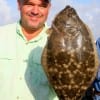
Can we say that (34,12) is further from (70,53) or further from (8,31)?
(70,53)

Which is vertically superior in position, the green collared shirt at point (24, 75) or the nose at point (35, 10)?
the nose at point (35, 10)

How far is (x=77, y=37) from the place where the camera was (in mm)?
3914

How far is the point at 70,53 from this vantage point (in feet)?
12.8

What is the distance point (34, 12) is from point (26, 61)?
49cm

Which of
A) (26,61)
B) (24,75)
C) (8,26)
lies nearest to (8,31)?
(8,26)

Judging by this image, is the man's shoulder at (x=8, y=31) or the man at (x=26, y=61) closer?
the man at (x=26, y=61)

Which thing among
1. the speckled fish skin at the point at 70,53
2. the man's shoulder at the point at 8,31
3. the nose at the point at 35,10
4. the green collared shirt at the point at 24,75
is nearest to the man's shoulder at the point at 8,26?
the man's shoulder at the point at 8,31

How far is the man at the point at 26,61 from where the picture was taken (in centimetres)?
477

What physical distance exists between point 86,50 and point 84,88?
1.06 ft

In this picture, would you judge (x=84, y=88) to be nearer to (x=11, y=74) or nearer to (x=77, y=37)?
(x=77, y=37)

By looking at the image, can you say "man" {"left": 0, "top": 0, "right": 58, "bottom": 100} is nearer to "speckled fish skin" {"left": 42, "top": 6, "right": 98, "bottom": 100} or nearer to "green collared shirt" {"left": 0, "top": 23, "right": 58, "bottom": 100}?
"green collared shirt" {"left": 0, "top": 23, "right": 58, "bottom": 100}

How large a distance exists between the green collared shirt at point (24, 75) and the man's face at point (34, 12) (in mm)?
150

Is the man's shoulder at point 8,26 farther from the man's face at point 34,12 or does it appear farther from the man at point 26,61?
the man's face at point 34,12

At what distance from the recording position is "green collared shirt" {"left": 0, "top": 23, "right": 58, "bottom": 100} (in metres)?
4.82
